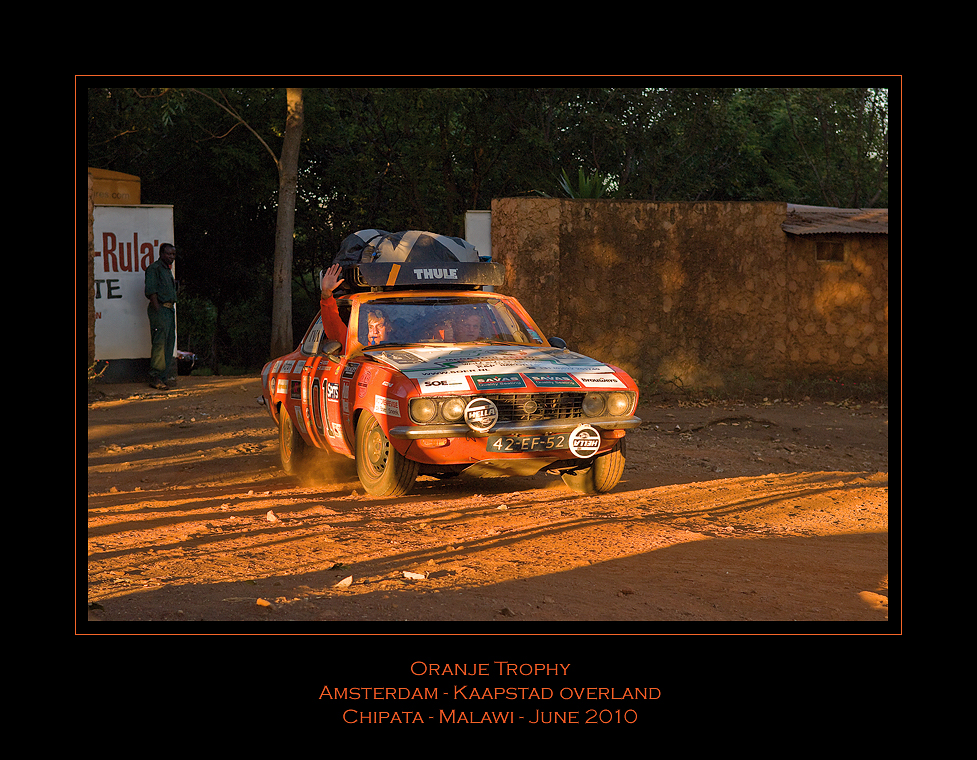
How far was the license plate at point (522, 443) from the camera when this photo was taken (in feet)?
21.9

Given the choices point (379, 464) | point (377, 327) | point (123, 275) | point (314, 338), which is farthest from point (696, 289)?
point (123, 275)

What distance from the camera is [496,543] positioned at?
232 inches

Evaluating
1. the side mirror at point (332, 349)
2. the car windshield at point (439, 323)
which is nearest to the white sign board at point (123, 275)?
the side mirror at point (332, 349)

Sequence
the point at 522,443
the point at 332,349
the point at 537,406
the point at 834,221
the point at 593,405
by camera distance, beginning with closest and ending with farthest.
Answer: the point at 522,443 → the point at 537,406 → the point at 593,405 → the point at 332,349 → the point at 834,221

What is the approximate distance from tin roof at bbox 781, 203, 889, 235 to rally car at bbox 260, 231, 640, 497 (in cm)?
676

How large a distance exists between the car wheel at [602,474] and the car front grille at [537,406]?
546 millimetres

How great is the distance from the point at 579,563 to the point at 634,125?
20.0 meters

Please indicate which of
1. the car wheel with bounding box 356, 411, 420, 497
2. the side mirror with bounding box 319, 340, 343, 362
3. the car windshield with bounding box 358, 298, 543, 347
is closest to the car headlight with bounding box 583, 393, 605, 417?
the car windshield with bounding box 358, 298, 543, 347

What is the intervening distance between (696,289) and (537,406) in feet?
23.7

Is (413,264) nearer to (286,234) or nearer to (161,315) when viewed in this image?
(161,315)

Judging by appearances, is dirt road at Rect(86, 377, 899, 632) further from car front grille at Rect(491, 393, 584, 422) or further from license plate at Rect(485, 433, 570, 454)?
car front grille at Rect(491, 393, 584, 422)

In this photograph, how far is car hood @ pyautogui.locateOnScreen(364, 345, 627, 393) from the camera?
6672 millimetres

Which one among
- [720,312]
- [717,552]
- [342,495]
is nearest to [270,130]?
[720,312]

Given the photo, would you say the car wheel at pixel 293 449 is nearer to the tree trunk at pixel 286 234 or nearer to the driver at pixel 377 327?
the driver at pixel 377 327
